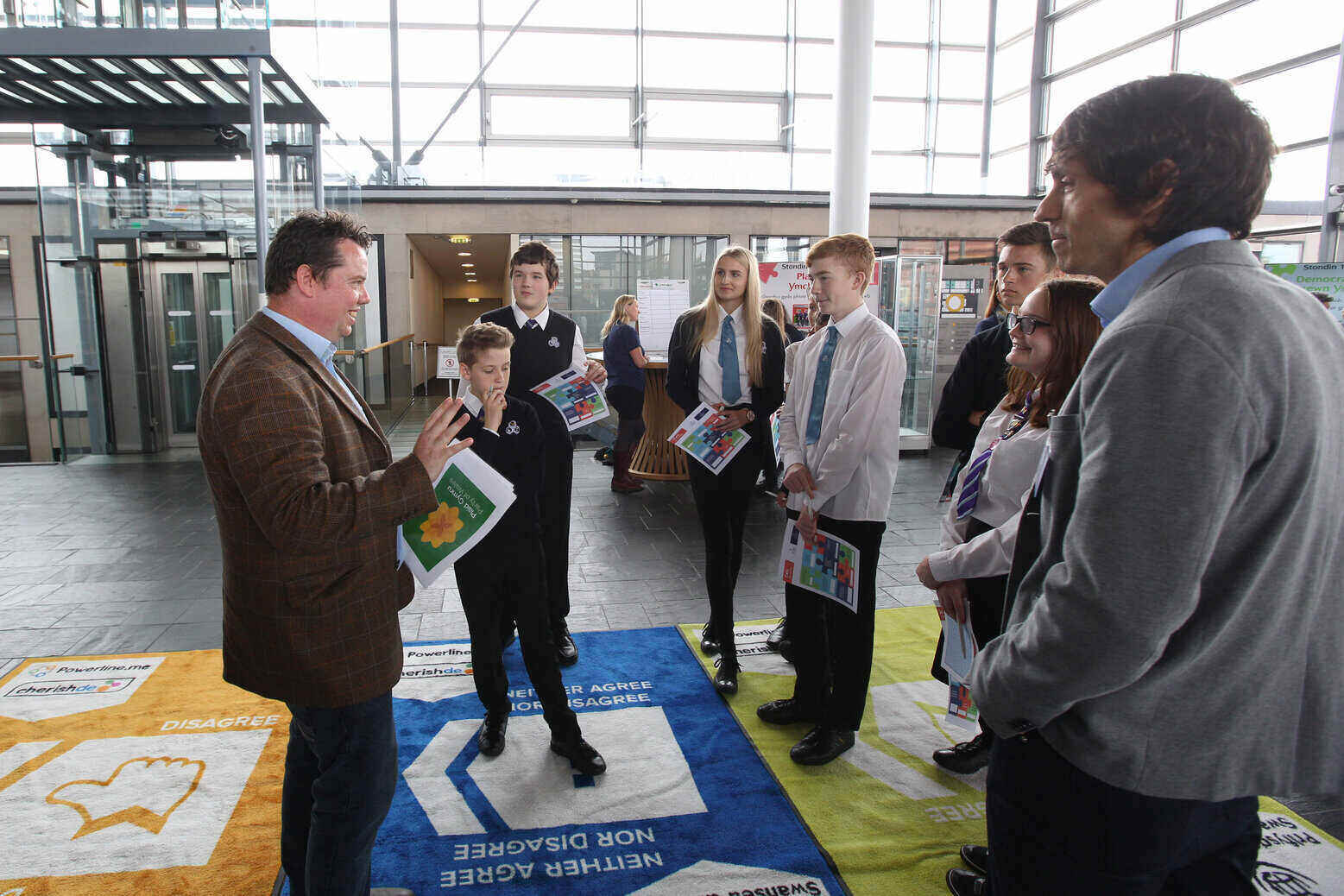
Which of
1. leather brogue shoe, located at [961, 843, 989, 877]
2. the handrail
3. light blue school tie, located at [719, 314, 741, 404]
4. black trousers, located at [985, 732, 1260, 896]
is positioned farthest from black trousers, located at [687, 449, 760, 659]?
the handrail

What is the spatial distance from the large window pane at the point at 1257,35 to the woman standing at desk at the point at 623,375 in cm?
1282

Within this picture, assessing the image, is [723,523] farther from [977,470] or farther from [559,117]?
[559,117]

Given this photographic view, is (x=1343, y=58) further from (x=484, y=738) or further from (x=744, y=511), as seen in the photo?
(x=484, y=738)

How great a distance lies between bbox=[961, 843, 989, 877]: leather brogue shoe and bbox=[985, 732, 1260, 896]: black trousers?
1.21 m

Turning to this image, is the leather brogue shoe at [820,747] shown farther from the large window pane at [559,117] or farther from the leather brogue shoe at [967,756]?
the large window pane at [559,117]

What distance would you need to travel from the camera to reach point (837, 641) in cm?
293

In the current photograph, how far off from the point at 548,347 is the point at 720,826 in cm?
215

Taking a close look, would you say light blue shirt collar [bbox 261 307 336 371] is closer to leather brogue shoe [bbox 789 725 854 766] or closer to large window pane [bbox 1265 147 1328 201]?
leather brogue shoe [bbox 789 725 854 766]

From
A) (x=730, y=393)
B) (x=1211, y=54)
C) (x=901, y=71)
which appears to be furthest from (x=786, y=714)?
(x=901, y=71)

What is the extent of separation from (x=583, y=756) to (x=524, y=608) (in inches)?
22.3

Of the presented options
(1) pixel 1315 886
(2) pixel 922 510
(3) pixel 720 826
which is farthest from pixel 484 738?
(2) pixel 922 510

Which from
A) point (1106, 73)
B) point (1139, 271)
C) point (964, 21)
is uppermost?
point (964, 21)

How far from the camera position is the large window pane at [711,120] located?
18.7 metres

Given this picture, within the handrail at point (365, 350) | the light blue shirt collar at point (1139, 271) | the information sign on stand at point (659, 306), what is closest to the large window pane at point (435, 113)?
the handrail at point (365, 350)
